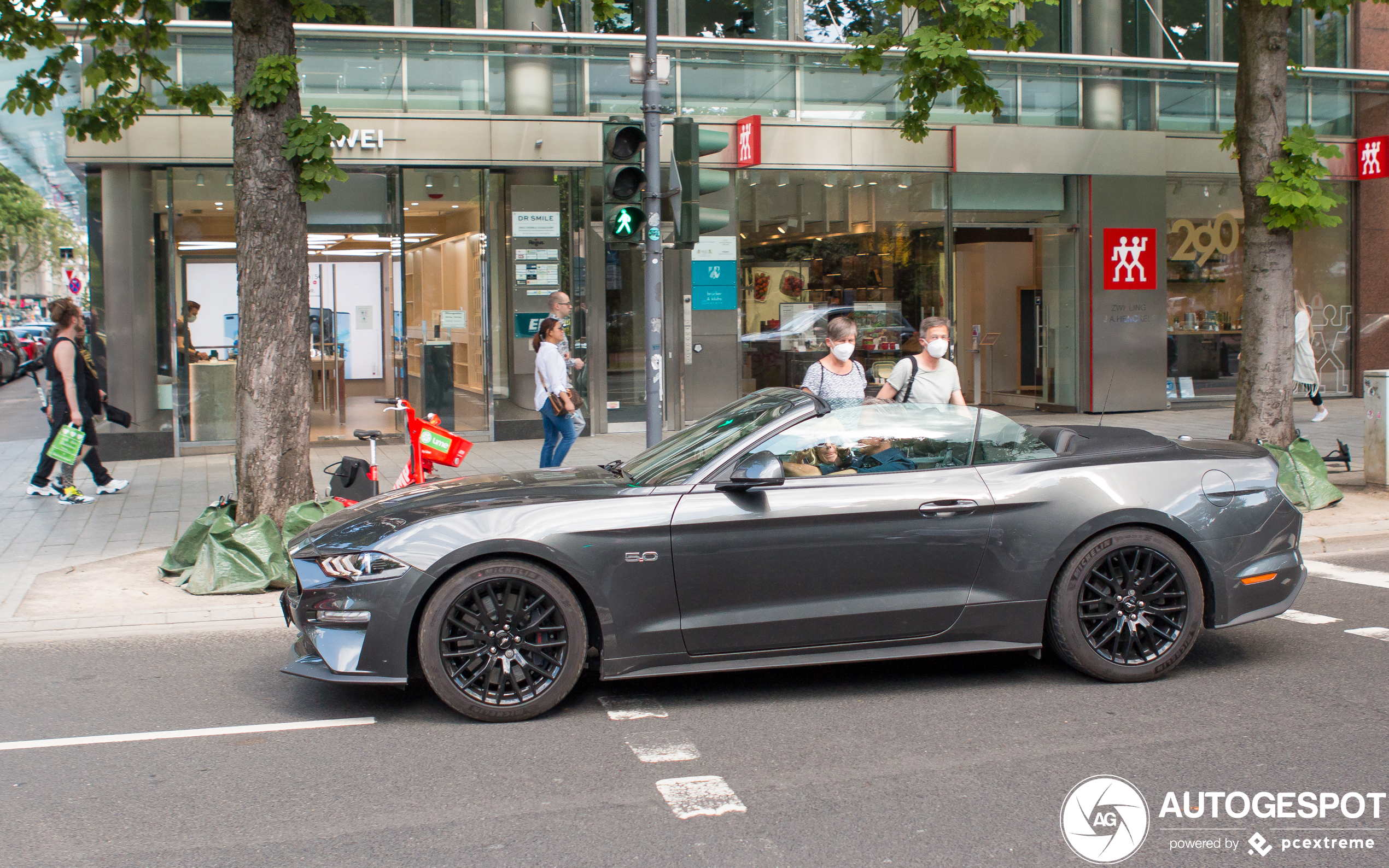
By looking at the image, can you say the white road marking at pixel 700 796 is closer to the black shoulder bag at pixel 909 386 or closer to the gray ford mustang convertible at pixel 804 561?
the gray ford mustang convertible at pixel 804 561

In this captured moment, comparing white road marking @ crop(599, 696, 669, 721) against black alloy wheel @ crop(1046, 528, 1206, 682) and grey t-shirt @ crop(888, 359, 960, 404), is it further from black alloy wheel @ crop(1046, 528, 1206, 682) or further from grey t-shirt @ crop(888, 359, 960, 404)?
grey t-shirt @ crop(888, 359, 960, 404)

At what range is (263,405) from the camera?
27.3 ft

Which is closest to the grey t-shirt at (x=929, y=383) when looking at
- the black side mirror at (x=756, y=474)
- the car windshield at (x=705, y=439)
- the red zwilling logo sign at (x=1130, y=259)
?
the car windshield at (x=705, y=439)

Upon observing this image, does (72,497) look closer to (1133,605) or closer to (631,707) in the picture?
(631,707)

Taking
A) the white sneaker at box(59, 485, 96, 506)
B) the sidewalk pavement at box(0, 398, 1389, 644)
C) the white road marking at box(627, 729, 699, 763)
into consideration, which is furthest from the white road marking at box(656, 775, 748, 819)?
the white sneaker at box(59, 485, 96, 506)

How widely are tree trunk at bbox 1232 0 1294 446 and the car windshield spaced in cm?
625

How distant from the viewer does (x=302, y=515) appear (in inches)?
315

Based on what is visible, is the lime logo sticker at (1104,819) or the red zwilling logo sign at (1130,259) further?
the red zwilling logo sign at (1130,259)

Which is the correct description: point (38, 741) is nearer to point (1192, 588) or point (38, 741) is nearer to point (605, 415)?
point (1192, 588)

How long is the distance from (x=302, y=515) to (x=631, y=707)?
147 inches

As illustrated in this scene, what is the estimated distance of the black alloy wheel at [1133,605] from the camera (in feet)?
17.4

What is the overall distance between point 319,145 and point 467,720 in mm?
4787

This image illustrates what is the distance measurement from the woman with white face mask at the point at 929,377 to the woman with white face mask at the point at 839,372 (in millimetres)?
201

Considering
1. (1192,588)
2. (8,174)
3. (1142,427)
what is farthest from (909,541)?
(8,174)
